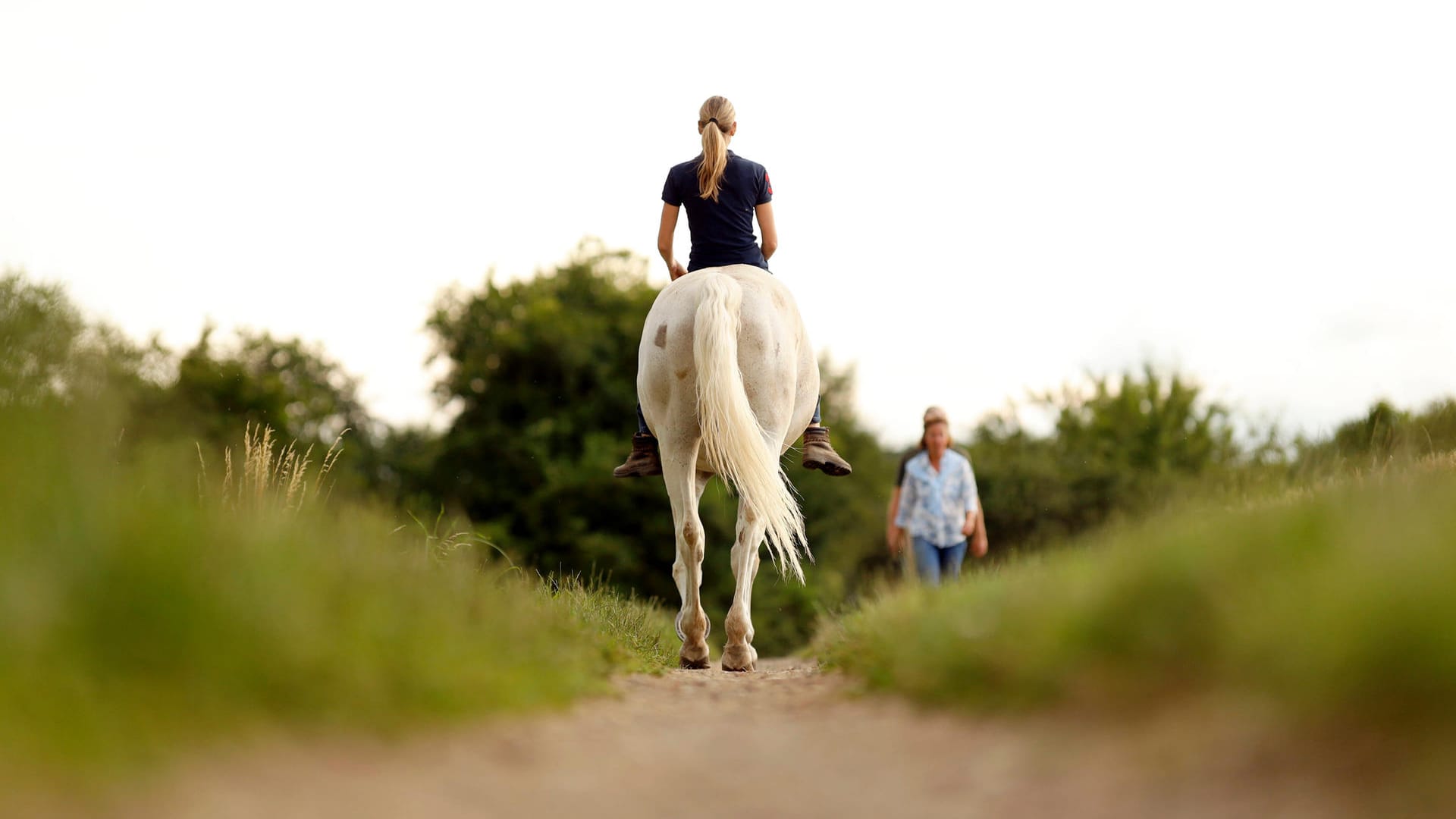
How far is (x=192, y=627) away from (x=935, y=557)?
348 inches

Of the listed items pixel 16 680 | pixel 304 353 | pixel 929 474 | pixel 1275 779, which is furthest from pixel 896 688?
pixel 304 353

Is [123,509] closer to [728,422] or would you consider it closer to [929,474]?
[728,422]

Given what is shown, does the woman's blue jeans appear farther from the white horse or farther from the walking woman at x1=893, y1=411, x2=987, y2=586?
the white horse

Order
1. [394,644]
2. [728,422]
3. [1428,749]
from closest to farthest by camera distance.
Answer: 1. [1428,749]
2. [394,644]
3. [728,422]

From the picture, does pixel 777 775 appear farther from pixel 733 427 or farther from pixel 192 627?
pixel 733 427

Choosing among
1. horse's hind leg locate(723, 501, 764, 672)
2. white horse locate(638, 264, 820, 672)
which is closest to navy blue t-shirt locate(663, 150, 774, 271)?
white horse locate(638, 264, 820, 672)

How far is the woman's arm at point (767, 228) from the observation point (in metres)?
8.57

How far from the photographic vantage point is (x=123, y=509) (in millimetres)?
3559

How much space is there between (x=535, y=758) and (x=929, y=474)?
8.24 meters

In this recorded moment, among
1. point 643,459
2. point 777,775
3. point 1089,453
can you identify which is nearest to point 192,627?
point 777,775

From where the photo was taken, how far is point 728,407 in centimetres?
693

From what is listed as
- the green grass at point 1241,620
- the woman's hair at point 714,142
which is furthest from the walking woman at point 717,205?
the green grass at point 1241,620

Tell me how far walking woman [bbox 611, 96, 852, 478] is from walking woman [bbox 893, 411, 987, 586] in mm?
2845

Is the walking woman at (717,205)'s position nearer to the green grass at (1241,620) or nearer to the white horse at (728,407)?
the white horse at (728,407)
